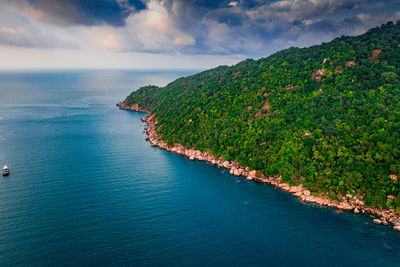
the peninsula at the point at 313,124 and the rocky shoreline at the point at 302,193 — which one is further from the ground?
the peninsula at the point at 313,124

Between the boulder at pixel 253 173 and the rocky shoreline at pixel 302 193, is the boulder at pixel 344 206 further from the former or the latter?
the boulder at pixel 253 173

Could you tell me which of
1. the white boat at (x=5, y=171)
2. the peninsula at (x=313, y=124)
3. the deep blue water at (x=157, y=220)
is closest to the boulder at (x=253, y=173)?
the peninsula at (x=313, y=124)

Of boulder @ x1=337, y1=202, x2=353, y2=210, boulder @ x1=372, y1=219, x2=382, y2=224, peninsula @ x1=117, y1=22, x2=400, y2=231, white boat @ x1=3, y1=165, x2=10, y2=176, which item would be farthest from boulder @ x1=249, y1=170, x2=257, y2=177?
white boat @ x1=3, y1=165, x2=10, y2=176

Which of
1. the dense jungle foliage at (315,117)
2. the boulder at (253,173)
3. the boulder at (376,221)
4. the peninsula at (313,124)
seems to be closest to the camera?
the boulder at (376,221)

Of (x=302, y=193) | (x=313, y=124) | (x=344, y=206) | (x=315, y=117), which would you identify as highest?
(x=315, y=117)

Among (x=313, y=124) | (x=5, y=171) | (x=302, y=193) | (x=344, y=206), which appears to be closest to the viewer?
(x=344, y=206)

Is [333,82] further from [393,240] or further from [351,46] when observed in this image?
[393,240]

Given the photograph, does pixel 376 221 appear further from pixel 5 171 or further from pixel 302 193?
pixel 5 171

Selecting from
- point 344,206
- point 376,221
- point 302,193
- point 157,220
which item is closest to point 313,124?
point 302,193
